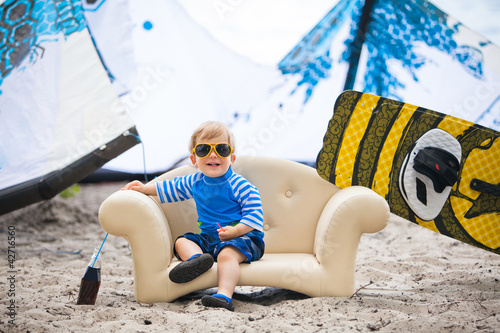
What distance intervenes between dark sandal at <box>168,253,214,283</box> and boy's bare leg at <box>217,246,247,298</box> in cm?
6

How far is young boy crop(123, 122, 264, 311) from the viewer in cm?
226

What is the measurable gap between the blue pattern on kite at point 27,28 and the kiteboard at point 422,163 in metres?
2.04

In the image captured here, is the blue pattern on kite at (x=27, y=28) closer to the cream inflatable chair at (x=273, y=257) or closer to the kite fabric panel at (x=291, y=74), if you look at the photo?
the kite fabric panel at (x=291, y=74)

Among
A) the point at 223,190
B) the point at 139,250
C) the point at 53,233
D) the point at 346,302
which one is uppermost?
the point at 223,190

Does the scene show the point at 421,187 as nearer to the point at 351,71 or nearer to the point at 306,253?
the point at 306,253

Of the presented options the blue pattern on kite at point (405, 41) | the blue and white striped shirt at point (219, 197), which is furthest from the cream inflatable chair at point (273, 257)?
the blue pattern on kite at point (405, 41)

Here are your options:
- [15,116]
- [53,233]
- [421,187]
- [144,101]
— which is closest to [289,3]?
[144,101]

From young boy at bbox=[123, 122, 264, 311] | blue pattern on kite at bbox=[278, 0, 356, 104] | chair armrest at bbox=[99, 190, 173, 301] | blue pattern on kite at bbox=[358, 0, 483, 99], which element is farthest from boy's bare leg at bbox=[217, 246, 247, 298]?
blue pattern on kite at bbox=[358, 0, 483, 99]

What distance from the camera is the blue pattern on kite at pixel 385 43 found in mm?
3365

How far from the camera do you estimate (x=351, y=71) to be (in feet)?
12.4

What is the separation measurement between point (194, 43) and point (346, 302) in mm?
2358

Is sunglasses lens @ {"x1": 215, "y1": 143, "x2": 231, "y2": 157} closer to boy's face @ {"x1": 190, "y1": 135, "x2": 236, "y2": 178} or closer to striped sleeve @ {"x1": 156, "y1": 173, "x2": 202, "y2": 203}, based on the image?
boy's face @ {"x1": 190, "y1": 135, "x2": 236, "y2": 178}

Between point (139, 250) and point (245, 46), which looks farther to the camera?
point (245, 46)

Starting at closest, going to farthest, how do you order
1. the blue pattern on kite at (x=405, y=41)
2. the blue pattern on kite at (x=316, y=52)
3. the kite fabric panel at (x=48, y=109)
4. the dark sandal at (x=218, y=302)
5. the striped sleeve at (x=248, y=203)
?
the dark sandal at (x=218, y=302)
the striped sleeve at (x=248, y=203)
the kite fabric panel at (x=48, y=109)
the blue pattern on kite at (x=405, y=41)
the blue pattern on kite at (x=316, y=52)
